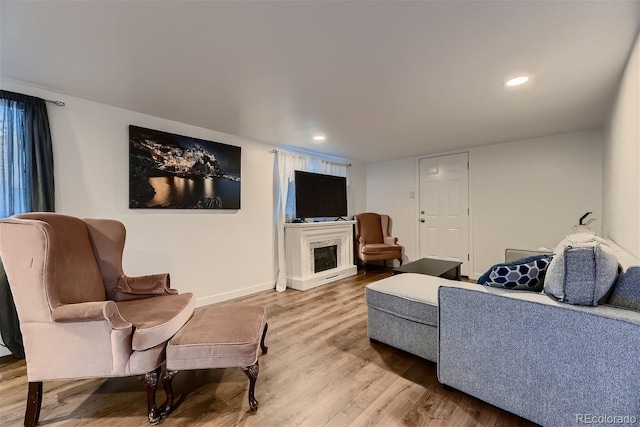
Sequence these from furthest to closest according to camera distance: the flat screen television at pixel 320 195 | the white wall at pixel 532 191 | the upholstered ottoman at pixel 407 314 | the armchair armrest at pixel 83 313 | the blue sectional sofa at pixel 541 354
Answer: the flat screen television at pixel 320 195 → the white wall at pixel 532 191 → the upholstered ottoman at pixel 407 314 → the armchair armrest at pixel 83 313 → the blue sectional sofa at pixel 541 354

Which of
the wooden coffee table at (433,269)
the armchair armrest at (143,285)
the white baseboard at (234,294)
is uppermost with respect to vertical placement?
the armchair armrest at (143,285)

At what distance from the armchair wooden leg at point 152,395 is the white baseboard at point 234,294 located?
5.69 ft

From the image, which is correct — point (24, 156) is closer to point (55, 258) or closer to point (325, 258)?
point (55, 258)

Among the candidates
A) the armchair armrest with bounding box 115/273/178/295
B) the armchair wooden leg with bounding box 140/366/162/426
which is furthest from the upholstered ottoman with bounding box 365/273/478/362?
the armchair armrest with bounding box 115/273/178/295

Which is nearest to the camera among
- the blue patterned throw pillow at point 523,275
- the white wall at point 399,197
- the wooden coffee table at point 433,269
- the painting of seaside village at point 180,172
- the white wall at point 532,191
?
the blue patterned throw pillow at point 523,275

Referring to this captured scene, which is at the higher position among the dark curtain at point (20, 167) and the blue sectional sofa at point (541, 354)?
the dark curtain at point (20, 167)

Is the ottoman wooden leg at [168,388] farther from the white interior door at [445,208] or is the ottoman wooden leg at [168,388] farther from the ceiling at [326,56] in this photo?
the white interior door at [445,208]

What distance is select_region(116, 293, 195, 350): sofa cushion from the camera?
146 centimetres

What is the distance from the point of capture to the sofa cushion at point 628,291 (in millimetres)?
1175

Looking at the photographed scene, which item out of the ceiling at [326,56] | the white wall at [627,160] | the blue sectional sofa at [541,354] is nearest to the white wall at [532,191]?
the ceiling at [326,56]

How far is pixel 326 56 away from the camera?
1763 millimetres

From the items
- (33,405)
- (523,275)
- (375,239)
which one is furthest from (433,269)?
(33,405)

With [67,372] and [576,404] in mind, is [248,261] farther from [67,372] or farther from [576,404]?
[576,404]

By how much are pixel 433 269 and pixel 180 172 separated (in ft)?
10.4
